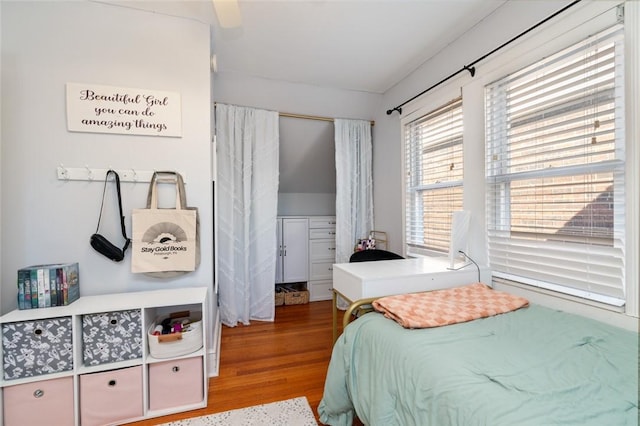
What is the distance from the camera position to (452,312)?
1.30m

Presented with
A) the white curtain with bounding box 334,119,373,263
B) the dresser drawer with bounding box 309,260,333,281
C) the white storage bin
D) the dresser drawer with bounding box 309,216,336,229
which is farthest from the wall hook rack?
the dresser drawer with bounding box 309,260,333,281

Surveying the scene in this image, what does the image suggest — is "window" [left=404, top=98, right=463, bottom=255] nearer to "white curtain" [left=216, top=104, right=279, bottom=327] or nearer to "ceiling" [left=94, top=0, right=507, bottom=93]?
"ceiling" [left=94, top=0, right=507, bottom=93]

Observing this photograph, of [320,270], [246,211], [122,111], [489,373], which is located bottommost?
[320,270]

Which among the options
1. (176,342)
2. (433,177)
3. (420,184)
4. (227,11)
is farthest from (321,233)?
(227,11)

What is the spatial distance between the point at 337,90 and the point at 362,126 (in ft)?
1.62

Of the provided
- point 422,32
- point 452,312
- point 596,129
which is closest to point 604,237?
point 596,129

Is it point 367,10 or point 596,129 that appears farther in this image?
point 367,10

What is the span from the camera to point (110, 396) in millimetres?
1489

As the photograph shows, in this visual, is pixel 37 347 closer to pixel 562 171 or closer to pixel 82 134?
pixel 82 134

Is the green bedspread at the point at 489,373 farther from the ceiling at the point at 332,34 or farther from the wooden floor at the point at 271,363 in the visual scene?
the ceiling at the point at 332,34

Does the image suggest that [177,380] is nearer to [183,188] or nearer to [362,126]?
[183,188]

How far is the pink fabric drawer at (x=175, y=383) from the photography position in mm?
1567

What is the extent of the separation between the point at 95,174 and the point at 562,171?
2774 mm

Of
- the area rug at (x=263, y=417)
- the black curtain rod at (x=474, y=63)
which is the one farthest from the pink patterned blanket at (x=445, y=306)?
the black curtain rod at (x=474, y=63)
